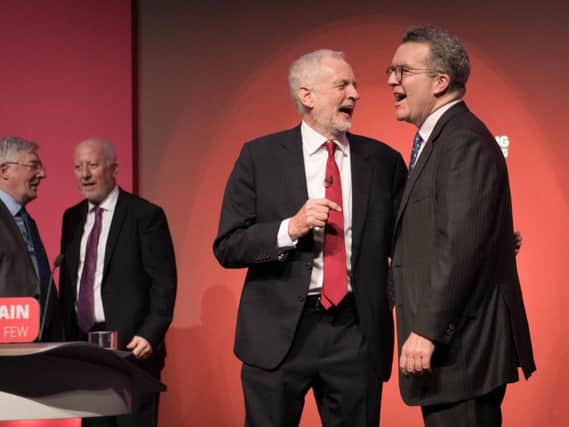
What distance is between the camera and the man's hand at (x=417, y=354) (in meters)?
2.47

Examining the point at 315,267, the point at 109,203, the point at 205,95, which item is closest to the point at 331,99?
the point at 315,267

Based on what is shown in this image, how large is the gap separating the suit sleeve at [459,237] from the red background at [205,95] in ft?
7.91

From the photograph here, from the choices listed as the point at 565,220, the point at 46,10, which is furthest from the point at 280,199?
the point at 46,10

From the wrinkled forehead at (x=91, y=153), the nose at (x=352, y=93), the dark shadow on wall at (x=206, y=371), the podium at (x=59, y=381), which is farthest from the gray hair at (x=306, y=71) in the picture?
the dark shadow on wall at (x=206, y=371)

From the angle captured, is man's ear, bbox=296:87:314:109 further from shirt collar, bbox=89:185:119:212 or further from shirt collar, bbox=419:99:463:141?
shirt collar, bbox=89:185:119:212

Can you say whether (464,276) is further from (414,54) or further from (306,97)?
(306,97)

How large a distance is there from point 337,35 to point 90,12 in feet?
4.84

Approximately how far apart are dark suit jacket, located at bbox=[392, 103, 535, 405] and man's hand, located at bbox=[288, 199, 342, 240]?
1.03 feet

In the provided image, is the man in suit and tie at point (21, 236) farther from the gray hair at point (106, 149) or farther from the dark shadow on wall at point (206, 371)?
the dark shadow on wall at point (206, 371)

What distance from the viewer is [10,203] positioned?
15.1 ft

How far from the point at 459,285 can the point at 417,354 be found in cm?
21

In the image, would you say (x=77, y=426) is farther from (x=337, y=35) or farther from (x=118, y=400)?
(x=337, y=35)

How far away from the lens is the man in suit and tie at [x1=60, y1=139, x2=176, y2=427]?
438cm

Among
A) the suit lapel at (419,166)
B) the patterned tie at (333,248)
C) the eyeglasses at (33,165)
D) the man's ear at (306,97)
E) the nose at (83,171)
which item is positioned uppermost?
the man's ear at (306,97)
